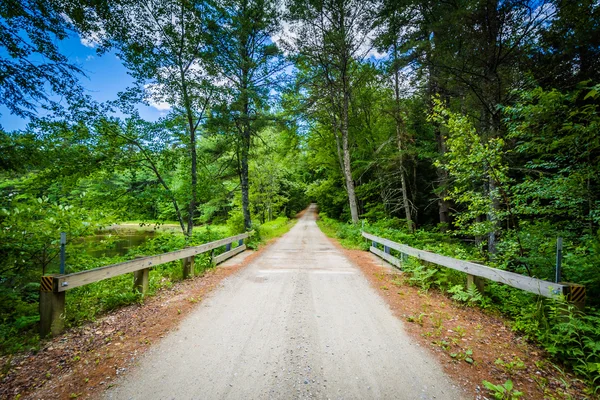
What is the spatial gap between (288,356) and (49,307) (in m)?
3.20

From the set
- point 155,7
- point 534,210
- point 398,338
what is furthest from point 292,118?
point 398,338

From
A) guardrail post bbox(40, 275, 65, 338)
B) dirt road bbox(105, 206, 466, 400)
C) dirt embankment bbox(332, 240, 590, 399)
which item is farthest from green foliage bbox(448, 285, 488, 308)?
guardrail post bbox(40, 275, 65, 338)

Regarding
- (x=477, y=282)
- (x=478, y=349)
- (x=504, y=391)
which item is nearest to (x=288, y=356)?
(x=504, y=391)

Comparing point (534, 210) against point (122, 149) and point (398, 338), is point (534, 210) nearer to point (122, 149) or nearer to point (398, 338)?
point (398, 338)

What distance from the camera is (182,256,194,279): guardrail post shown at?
5901mm

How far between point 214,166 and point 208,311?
375 inches

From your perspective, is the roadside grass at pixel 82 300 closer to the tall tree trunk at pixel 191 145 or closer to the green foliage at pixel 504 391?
the tall tree trunk at pixel 191 145

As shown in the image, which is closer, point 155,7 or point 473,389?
point 473,389

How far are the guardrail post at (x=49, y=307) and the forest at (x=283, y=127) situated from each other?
0.17 meters

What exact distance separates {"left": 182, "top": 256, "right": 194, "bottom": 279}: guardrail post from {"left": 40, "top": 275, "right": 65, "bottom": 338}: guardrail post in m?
2.73

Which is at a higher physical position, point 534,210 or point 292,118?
point 292,118

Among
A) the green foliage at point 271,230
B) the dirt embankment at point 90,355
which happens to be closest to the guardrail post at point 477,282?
the dirt embankment at point 90,355

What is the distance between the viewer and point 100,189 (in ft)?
23.1

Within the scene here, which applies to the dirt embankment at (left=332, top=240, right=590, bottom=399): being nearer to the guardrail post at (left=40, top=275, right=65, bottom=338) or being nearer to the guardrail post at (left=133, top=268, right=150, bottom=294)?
the guardrail post at (left=133, top=268, right=150, bottom=294)
